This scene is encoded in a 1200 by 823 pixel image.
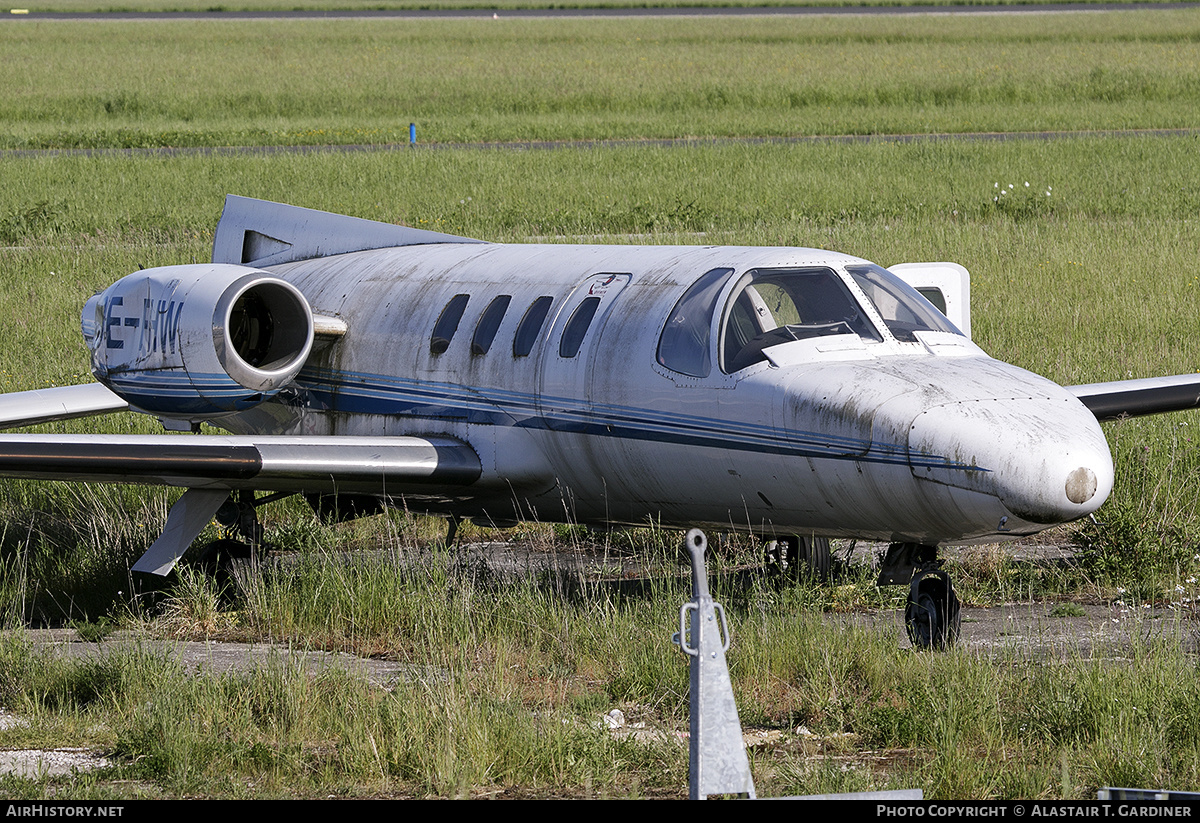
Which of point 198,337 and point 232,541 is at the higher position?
point 198,337

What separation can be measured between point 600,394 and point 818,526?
5.61 ft

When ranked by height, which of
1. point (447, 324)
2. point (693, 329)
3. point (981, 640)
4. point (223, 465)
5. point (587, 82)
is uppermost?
point (587, 82)

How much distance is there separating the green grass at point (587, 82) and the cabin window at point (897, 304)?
35.2m

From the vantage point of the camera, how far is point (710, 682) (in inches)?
188

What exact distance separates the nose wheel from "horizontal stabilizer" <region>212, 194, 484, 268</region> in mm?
5763

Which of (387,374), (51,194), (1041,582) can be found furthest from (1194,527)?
(51,194)

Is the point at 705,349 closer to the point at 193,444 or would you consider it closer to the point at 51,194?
the point at 193,444

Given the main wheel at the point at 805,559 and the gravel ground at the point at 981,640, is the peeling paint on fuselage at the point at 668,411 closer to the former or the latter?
the gravel ground at the point at 981,640

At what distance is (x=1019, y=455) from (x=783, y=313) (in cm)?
223

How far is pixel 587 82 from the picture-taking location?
57344mm

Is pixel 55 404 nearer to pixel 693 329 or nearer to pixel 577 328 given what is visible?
pixel 577 328

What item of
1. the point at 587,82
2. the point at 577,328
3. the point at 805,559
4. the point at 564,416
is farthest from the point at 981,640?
the point at 587,82

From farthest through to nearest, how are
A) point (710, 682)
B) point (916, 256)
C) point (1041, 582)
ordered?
point (916, 256), point (1041, 582), point (710, 682)

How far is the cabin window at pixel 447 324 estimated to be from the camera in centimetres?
1058
